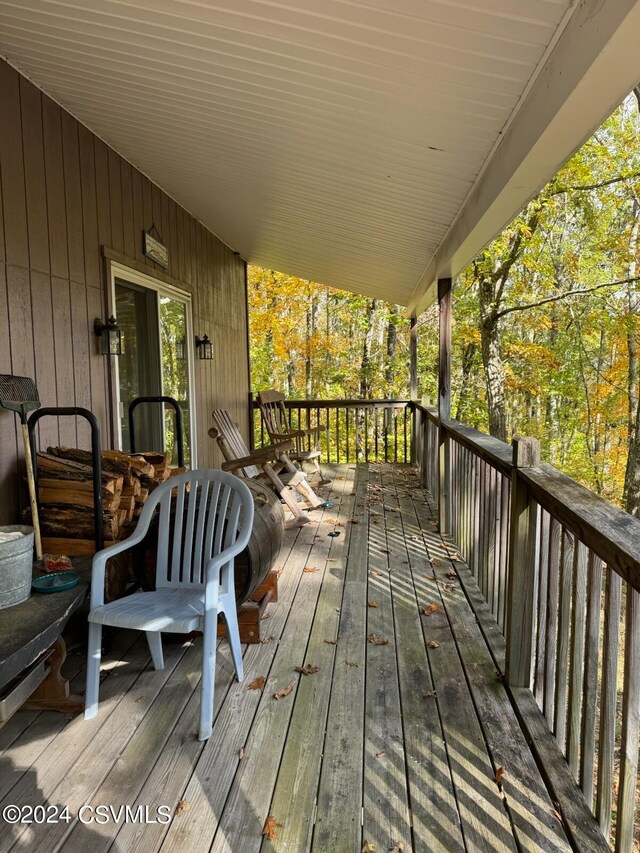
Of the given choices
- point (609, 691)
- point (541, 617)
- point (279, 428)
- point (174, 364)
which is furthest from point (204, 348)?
point (609, 691)

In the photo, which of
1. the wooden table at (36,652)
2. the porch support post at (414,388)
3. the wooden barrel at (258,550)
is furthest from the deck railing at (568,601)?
the porch support post at (414,388)

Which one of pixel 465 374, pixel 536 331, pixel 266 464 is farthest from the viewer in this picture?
pixel 465 374

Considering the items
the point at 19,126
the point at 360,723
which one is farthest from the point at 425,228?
the point at 360,723

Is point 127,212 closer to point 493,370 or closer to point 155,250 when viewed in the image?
point 155,250

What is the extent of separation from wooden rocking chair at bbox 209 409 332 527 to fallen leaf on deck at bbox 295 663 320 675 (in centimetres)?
181

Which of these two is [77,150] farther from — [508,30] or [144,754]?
[144,754]

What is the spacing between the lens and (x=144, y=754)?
5.85ft

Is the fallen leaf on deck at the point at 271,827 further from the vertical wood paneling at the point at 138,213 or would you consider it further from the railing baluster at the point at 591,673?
the vertical wood paneling at the point at 138,213

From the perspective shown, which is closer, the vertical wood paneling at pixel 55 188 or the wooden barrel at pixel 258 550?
the wooden barrel at pixel 258 550

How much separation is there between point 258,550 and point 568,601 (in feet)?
4.25

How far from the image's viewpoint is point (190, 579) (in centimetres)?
232

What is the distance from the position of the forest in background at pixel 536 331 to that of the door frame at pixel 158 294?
18.5ft

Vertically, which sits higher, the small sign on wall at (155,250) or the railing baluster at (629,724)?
the small sign on wall at (155,250)

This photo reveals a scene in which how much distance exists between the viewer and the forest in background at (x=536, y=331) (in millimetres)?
9188
